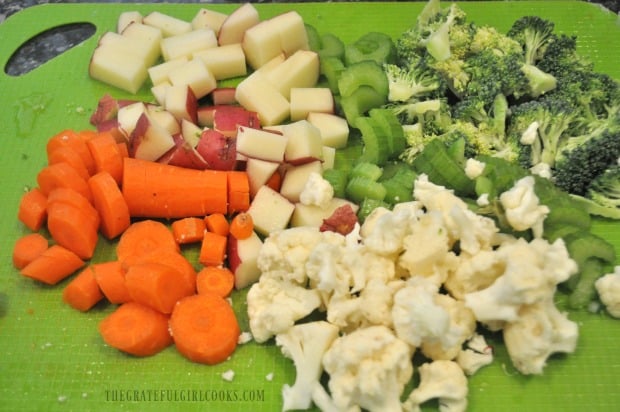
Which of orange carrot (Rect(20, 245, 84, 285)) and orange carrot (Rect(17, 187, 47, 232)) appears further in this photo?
orange carrot (Rect(17, 187, 47, 232))

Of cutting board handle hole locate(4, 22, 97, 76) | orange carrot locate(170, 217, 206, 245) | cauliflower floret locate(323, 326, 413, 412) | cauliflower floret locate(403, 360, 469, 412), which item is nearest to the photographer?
cauliflower floret locate(323, 326, 413, 412)

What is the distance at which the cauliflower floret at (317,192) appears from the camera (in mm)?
2893

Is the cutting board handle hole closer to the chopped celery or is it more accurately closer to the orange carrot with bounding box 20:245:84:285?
the orange carrot with bounding box 20:245:84:285

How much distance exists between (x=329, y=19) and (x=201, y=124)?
1118 mm

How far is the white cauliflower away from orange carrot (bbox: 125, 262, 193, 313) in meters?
0.56

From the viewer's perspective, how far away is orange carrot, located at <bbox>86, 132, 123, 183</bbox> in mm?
3031

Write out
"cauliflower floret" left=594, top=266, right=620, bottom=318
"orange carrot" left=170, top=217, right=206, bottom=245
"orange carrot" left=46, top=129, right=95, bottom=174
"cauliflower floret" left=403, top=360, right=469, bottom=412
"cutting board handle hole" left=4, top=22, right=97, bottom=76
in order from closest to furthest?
"cauliflower floret" left=403, top=360, right=469, bottom=412, "cauliflower floret" left=594, top=266, right=620, bottom=318, "orange carrot" left=170, top=217, right=206, bottom=245, "orange carrot" left=46, top=129, right=95, bottom=174, "cutting board handle hole" left=4, top=22, right=97, bottom=76

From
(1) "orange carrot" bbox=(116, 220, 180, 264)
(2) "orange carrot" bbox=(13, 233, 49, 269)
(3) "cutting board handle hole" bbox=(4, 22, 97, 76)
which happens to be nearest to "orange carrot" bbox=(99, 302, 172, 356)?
(1) "orange carrot" bbox=(116, 220, 180, 264)

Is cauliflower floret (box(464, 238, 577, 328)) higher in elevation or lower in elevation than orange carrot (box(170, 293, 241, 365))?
higher

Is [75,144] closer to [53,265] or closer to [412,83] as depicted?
[53,265]

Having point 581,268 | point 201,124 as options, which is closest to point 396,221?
point 581,268

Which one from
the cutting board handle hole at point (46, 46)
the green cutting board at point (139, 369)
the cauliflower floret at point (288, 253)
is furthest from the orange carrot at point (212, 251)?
the cutting board handle hole at point (46, 46)

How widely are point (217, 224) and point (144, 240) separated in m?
0.35

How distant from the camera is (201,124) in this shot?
342cm
